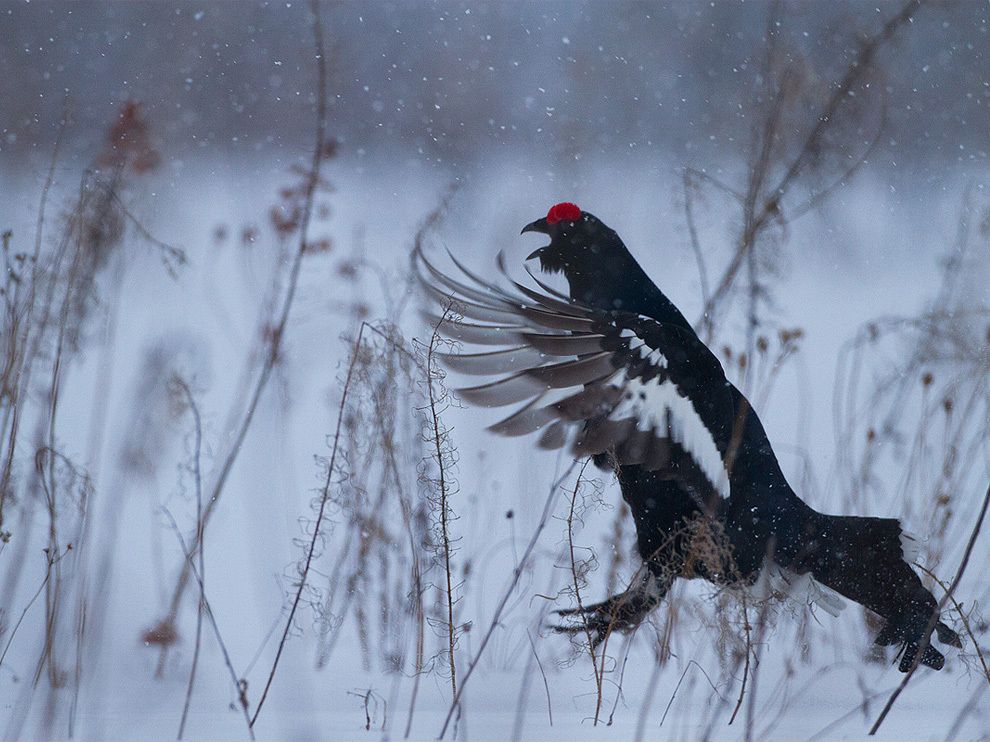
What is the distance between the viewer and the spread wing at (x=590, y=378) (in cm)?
166

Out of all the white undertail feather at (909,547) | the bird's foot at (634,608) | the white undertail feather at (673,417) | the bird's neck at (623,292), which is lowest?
the bird's foot at (634,608)

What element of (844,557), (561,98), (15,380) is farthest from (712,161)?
(15,380)

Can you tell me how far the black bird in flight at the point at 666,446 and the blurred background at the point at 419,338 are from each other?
0.42 feet

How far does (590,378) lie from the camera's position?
1.67 m

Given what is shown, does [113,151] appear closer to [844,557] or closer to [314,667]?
[314,667]

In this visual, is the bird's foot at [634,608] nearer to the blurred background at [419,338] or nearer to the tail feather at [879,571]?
the blurred background at [419,338]

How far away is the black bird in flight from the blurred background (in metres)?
0.13

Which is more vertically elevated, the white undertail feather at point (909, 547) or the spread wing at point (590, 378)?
the spread wing at point (590, 378)

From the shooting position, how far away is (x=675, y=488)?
1802mm

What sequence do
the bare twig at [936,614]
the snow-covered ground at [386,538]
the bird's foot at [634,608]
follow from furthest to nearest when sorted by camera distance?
the bird's foot at [634,608] < the snow-covered ground at [386,538] < the bare twig at [936,614]

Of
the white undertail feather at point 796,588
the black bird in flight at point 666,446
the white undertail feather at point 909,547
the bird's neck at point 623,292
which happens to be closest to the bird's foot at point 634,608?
the black bird in flight at point 666,446

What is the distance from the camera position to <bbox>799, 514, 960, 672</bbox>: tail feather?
5.73 feet

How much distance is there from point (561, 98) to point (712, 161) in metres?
1.50


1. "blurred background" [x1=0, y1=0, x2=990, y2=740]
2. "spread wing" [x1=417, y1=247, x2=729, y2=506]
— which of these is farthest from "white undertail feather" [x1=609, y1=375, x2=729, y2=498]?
"blurred background" [x1=0, y1=0, x2=990, y2=740]
